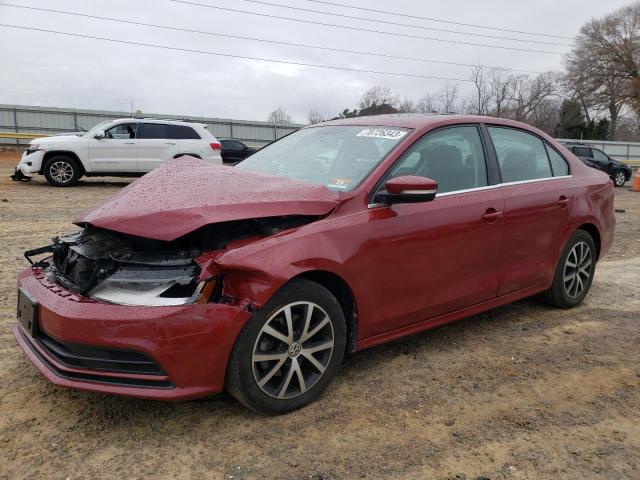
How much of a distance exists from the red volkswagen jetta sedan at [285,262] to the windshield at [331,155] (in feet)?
0.05

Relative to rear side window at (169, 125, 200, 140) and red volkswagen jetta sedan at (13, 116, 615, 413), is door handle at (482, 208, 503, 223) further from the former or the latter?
rear side window at (169, 125, 200, 140)

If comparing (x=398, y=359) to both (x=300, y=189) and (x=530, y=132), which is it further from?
(x=530, y=132)

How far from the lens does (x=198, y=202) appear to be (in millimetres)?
2762

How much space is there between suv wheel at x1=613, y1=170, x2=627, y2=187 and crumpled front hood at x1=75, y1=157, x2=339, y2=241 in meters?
23.3

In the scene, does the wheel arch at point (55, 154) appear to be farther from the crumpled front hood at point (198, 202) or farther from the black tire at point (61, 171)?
the crumpled front hood at point (198, 202)

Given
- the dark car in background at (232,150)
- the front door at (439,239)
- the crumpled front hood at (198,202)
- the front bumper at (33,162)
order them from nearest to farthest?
A: the crumpled front hood at (198,202), the front door at (439,239), the front bumper at (33,162), the dark car in background at (232,150)

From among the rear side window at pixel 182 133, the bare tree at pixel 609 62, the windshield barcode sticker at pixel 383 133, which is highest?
the bare tree at pixel 609 62

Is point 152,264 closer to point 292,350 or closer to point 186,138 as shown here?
point 292,350

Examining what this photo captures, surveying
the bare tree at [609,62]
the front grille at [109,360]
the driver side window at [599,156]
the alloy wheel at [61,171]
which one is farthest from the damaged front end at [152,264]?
the bare tree at [609,62]

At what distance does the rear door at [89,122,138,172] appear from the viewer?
43.1ft

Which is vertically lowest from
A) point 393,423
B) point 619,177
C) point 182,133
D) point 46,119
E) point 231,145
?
point 393,423

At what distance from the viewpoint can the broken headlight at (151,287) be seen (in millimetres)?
2535

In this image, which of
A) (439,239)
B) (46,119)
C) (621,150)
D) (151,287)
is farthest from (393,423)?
(621,150)

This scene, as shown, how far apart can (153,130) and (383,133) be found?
11.4 meters
